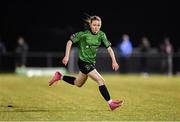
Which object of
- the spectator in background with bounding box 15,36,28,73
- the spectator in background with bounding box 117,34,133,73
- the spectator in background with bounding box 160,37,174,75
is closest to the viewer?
the spectator in background with bounding box 117,34,133,73

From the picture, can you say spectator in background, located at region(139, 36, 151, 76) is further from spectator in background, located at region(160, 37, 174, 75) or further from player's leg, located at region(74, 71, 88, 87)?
player's leg, located at region(74, 71, 88, 87)

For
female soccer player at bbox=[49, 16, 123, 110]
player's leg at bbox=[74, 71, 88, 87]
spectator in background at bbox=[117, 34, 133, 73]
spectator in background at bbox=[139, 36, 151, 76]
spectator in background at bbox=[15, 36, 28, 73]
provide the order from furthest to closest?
spectator in background at bbox=[15, 36, 28, 73]
spectator in background at bbox=[139, 36, 151, 76]
spectator in background at bbox=[117, 34, 133, 73]
player's leg at bbox=[74, 71, 88, 87]
female soccer player at bbox=[49, 16, 123, 110]

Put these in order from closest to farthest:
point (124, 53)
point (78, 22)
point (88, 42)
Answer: point (88, 42) → point (124, 53) → point (78, 22)

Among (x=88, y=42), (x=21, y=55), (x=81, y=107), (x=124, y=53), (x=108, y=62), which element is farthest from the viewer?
(x=21, y=55)

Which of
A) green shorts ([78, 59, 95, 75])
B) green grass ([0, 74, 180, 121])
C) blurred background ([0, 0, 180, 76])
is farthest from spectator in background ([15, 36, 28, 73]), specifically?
green shorts ([78, 59, 95, 75])

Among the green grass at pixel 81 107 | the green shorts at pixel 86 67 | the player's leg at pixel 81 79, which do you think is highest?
the green shorts at pixel 86 67

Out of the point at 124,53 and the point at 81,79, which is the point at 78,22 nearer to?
the point at 124,53

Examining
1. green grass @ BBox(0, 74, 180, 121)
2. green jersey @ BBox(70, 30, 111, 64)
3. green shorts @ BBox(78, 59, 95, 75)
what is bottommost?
green grass @ BBox(0, 74, 180, 121)

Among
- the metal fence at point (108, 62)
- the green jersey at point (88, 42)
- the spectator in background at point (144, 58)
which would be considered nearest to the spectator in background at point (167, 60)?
the metal fence at point (108, 62)

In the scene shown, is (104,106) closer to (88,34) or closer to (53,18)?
(88,34)

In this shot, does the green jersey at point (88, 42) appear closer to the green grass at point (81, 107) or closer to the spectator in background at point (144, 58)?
the green grass at point (81, 107)

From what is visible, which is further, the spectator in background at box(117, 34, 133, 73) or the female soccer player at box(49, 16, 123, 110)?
the spectator in background at box(117, 34, 133, 73)

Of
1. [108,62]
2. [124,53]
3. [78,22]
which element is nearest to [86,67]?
[124,53]

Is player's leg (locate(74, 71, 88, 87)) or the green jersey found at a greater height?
the green jersey
